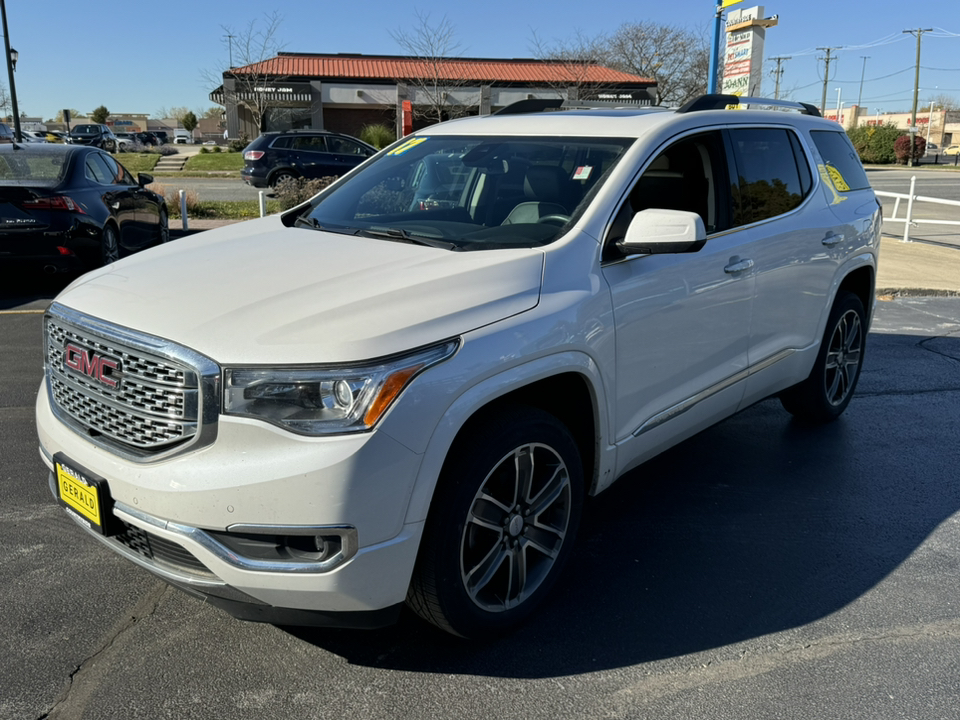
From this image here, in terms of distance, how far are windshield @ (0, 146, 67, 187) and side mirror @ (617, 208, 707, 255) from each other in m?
7.54

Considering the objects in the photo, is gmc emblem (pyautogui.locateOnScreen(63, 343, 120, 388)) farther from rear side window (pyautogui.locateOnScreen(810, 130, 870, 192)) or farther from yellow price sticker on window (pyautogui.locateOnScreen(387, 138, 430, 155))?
rear side window (pyautogui.locateOnScreen(810, 130, 870, 192))

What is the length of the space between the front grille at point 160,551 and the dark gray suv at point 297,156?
20.2m

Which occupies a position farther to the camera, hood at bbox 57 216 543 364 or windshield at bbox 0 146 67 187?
windshield at bbox 0 146 67 187

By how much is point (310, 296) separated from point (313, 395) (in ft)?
1.47

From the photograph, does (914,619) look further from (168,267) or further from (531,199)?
(168,267)

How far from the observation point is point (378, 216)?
403cm

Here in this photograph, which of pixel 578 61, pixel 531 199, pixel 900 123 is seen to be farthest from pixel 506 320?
pixel 900 123

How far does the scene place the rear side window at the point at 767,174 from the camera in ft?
13.9

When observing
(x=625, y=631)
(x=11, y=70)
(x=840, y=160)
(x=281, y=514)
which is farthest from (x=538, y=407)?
(x=11, y=70)

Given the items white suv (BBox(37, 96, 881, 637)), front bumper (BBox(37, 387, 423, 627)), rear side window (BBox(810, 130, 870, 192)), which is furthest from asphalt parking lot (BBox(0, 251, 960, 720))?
rear side window (BBox(810, 130, 870, 192))

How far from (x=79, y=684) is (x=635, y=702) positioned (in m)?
1.84

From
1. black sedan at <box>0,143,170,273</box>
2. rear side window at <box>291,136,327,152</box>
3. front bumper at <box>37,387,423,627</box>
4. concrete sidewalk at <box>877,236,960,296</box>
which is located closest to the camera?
front bumper at <box>37,387,423,627</box>

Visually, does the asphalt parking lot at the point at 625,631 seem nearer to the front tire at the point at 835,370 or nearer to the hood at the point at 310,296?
the front tire at the point at 835,370

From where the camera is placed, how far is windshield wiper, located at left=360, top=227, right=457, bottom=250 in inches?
134
